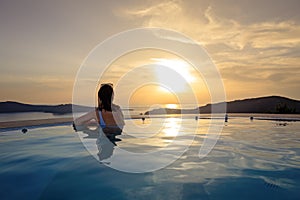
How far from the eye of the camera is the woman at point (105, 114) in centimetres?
621

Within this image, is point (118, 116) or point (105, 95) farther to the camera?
point (118, 116)

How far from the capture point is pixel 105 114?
6.43 metres

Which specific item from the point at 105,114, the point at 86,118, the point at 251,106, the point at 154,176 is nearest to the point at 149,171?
the point at 154,176

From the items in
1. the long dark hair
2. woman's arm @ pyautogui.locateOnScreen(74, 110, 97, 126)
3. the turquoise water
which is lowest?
the turquoise water

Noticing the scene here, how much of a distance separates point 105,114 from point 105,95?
0.62m

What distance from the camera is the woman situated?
6.21 meters

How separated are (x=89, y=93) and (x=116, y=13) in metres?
3.12

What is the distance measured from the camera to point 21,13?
7.53 meters

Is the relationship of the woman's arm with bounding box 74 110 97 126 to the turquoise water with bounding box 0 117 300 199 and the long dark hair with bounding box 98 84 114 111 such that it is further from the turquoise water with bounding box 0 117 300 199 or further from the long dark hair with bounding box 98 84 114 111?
the turquoise water with bounding box 0 117 300 199

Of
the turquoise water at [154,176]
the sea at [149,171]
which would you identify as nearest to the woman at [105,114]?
the sea at [149,171]

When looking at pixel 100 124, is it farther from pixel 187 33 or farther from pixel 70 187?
pixel 187 33

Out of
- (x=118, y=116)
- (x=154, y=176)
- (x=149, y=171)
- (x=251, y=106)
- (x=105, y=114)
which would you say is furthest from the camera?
(x=251, y=106)

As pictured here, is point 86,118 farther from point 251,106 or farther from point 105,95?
point 251,106

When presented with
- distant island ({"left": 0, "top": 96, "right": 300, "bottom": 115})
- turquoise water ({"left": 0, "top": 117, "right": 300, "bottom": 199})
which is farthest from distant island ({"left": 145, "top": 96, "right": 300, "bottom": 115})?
turquoise water ({"left": 0, "top": 117, "right": 300, "bottom": 199})
